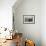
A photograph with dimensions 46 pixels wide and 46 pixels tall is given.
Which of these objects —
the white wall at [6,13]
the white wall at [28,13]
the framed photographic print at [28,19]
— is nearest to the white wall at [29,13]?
the white wall at [28,13]

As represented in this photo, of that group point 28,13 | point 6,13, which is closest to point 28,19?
point 28,13

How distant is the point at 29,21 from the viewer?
A: 5883 millimetres

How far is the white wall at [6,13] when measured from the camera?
437cm

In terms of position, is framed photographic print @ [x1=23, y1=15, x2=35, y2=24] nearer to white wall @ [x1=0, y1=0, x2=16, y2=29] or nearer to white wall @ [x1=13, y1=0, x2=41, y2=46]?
white wall @ [x1=13, y1=0, x2=41, y2=46]

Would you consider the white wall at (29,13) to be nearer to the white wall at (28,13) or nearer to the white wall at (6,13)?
the white wall at (28,13)

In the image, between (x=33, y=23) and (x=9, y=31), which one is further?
(x=33, y=23)

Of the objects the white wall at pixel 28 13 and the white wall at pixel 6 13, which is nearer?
the white wall at pixel 6 13

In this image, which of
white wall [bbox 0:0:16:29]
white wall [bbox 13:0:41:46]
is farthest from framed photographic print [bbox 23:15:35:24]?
white wall [bbox 0:0:16:29]

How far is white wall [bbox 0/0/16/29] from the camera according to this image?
14.3 feet

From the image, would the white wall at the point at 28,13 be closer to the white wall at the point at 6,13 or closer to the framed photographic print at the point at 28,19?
the framed photographic print at the point at 28,19

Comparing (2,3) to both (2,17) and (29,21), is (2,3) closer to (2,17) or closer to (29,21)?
(2,17)

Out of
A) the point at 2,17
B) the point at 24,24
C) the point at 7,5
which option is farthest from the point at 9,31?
the point at 24,24

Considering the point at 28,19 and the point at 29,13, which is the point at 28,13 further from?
the point at 28,19

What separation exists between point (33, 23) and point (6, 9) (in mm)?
1989
